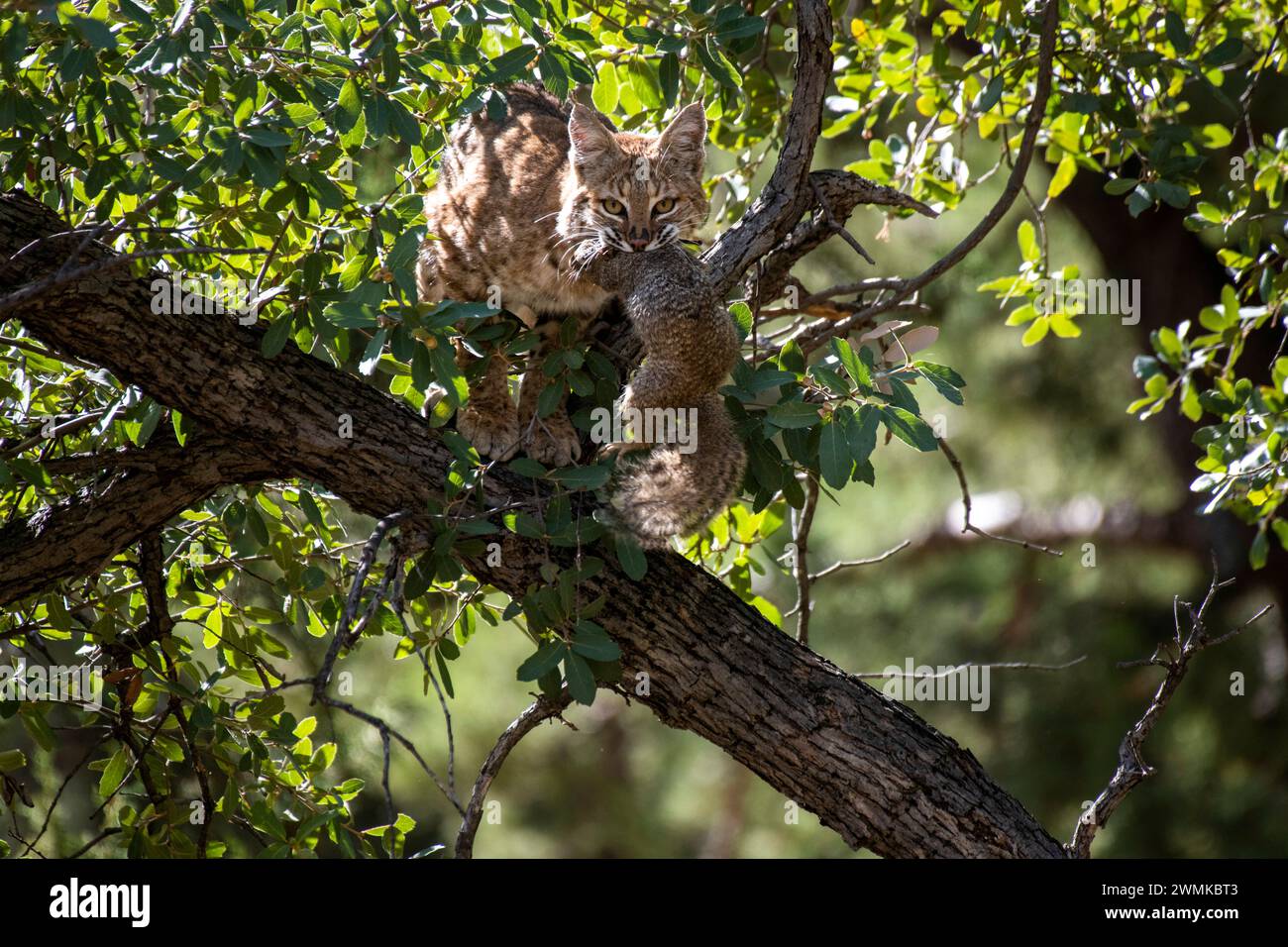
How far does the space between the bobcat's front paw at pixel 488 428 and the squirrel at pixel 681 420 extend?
0.69 m

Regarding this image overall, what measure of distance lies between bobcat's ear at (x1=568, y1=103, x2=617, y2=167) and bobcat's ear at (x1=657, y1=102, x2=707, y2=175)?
147mm

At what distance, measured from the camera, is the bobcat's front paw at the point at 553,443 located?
328 centimetres

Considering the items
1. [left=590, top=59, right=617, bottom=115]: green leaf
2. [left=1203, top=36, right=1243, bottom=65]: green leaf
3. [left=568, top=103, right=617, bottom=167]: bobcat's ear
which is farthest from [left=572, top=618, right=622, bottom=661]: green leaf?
[left=1203, top=36, right=1243, bottom=65]: green leaf

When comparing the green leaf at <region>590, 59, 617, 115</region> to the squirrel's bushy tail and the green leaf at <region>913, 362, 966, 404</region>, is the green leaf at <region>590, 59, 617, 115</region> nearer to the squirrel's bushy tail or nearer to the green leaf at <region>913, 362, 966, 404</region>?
the squirrel's bushy tail

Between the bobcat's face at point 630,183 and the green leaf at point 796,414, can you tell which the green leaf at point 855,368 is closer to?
the green leaf at point 796,414

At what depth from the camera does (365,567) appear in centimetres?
249

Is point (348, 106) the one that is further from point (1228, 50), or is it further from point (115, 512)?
point (1228, 50)

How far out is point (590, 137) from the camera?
3.39 metres

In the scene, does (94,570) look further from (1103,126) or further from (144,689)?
(1103,126)

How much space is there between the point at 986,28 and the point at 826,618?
214 inches

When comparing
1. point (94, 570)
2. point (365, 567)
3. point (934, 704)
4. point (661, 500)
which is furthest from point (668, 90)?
point (934, 704)

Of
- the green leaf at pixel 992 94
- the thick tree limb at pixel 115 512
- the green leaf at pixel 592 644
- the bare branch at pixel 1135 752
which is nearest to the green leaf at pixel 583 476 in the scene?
the green leaf at pixel 592 644

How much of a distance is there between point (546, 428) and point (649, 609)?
0.53 meters

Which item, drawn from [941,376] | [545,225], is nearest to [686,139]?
[545,225]
